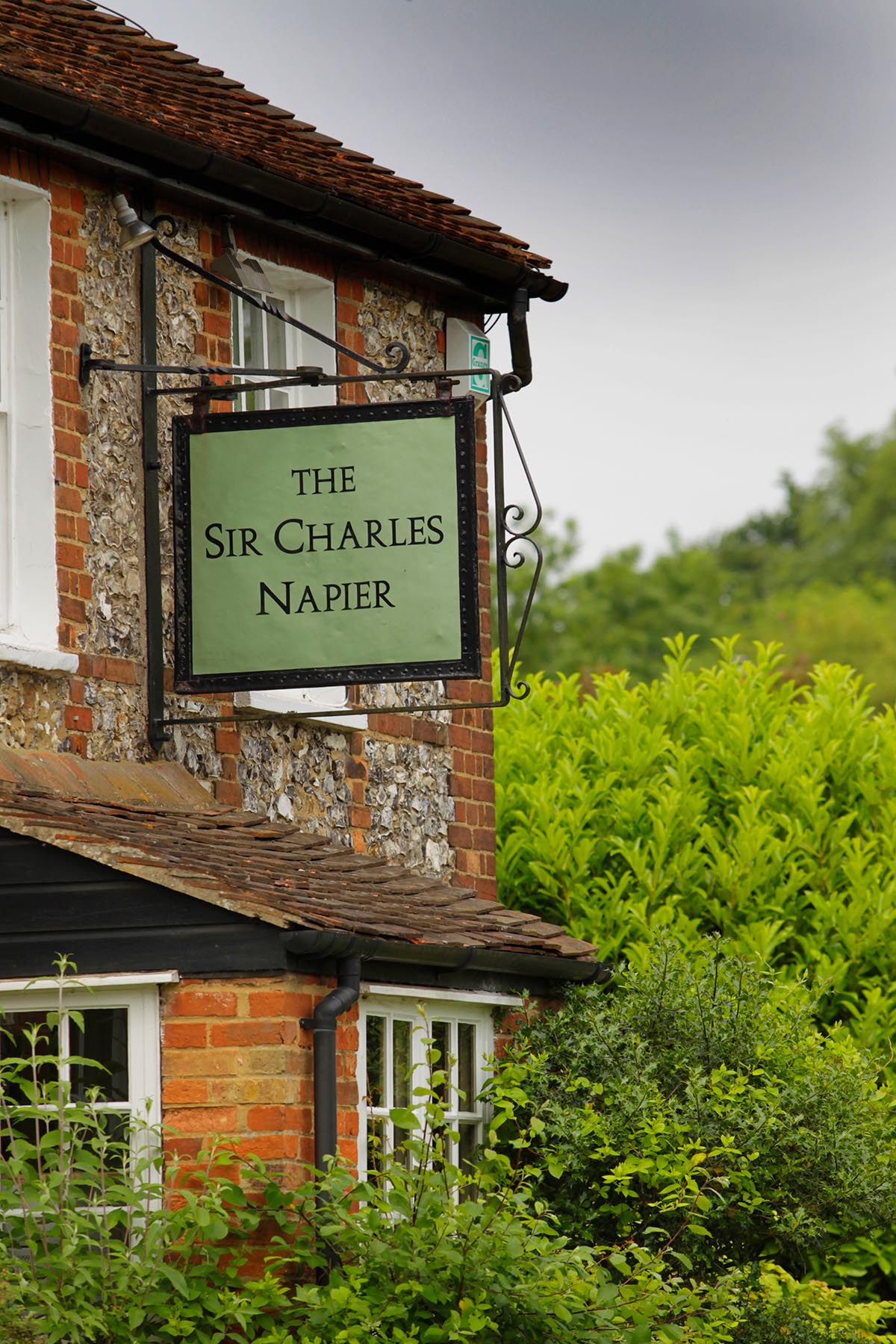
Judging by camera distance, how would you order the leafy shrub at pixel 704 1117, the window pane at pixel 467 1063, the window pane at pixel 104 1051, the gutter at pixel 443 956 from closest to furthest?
the gutter at pixel 443 956, the window pane at pixel 104 1051, the leafy shrub at pixel 704 1117, the window pane at pixel 467 1063

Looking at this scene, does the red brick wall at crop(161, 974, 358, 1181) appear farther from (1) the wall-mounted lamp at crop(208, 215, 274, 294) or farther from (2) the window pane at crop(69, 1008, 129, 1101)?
(1) the wall-mounted lamp at crop(208, 215, 274, 294)

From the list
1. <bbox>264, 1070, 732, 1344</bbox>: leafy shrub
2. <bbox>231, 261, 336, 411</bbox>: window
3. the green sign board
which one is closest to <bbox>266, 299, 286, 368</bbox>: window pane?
<bbox>231, 261, 336, 411</bbox>: window

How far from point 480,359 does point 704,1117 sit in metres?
Answer: 4.59

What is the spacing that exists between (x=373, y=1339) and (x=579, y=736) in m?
6.34

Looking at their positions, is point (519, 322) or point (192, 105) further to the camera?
point (519, 322)

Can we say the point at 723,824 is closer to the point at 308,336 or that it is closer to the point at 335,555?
the point at 308,336

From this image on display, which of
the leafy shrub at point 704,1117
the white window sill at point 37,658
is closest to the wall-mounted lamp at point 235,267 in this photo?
the white window sill at point 37,658

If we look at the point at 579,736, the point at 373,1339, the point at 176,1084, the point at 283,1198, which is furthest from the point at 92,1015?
the point at 579,736

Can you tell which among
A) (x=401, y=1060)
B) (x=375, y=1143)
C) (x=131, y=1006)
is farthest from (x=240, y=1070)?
(x=401, y=1060)

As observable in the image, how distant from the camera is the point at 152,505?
907 centimetres

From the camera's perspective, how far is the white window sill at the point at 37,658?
8109mm

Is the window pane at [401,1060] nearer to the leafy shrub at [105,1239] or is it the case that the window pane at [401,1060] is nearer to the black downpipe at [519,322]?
the leafy shrub at [105,1239]

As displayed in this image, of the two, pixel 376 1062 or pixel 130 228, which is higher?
pixel 130 228

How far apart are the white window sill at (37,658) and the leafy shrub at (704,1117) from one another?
242 cm
